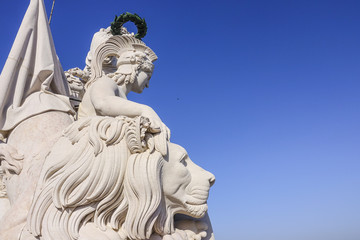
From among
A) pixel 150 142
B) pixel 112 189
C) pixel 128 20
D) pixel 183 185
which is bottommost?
pixel 112 189

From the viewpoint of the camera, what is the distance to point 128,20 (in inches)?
167

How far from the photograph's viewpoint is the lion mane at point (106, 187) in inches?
91.1

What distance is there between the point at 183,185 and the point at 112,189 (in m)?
0.59

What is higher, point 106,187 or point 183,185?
point 183,185

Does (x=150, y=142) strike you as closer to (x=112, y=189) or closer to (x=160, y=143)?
(x=160, y=143)

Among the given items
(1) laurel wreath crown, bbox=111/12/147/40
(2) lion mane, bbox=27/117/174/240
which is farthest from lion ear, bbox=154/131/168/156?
(1) laurel wreath crown, bbox=111/12/147/40

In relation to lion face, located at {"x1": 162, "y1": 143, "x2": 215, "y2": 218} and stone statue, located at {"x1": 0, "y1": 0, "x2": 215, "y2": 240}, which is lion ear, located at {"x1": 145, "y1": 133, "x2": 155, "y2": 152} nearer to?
stone statue, located at {"x1": 0, "y1": 0, "x2": 215, "y2": 240}

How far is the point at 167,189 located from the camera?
250 cm

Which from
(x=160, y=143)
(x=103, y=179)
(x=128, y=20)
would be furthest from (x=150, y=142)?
(x=128, y=20)

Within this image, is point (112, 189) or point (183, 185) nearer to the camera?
point (112, 189)

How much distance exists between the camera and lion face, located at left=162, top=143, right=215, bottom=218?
2.52 meters

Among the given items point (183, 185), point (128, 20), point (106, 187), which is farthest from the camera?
point (128, 20)

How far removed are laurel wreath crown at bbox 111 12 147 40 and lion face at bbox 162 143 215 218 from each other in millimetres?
2188

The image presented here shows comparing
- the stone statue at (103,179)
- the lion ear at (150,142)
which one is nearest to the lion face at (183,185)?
the stone statue at (103,179)
